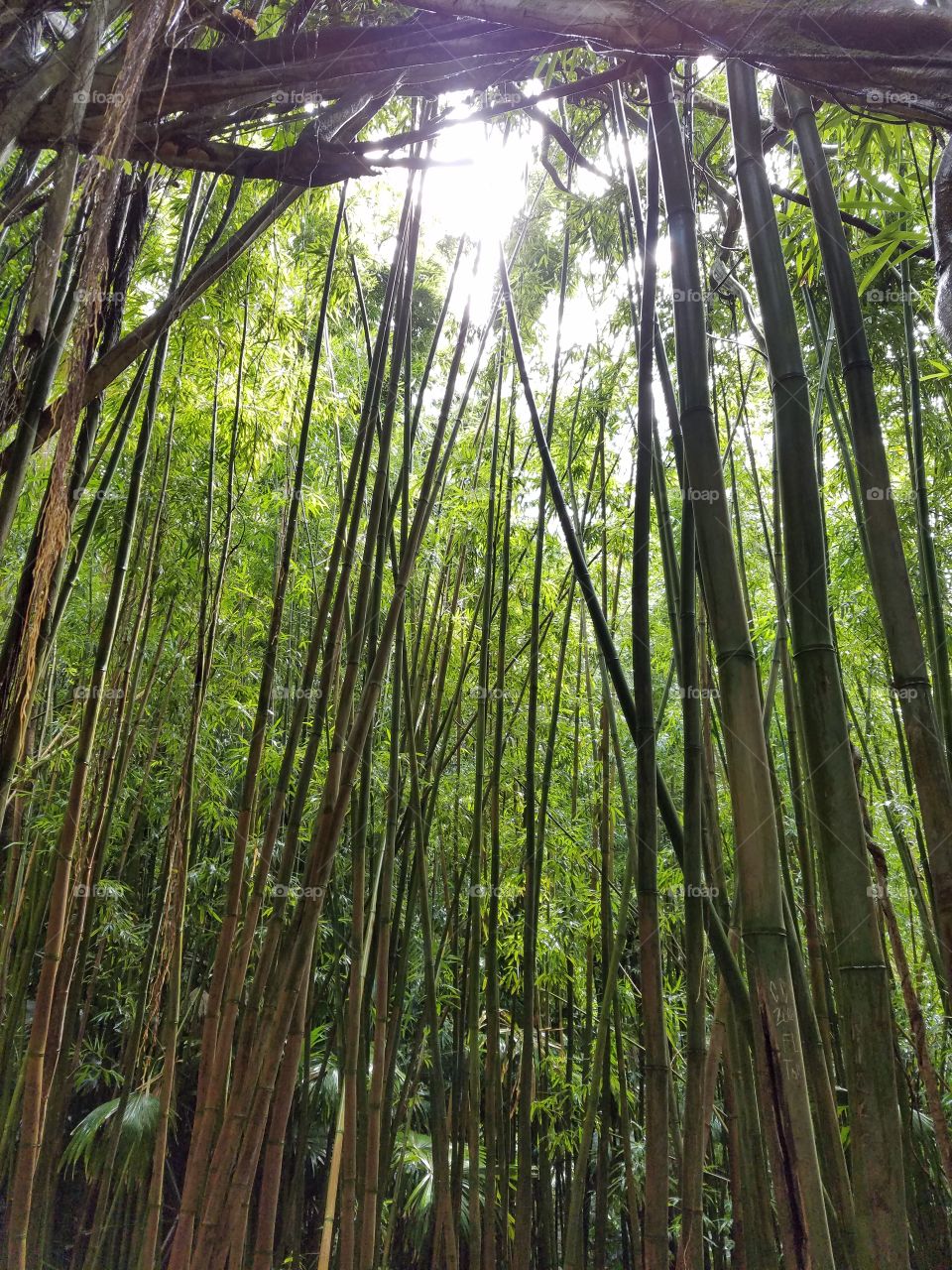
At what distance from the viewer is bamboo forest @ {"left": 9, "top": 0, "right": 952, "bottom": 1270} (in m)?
1.03

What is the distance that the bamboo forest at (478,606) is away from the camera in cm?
103

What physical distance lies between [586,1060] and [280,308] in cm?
297

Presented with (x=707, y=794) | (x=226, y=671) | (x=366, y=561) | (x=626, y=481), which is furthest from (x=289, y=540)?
(x=626, y=481)

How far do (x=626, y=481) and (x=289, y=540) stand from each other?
2.10 meters

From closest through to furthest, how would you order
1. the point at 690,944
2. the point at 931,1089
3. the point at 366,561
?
the point at 690,944, the point at 366,561, the point at 931,1089

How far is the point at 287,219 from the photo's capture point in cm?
279

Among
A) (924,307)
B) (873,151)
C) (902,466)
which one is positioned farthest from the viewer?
(902,466)

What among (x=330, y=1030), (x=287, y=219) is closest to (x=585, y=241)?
(x=287, y=219)

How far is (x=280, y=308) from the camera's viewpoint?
3.15 m

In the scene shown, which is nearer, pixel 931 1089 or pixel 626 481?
pixel 931 1089

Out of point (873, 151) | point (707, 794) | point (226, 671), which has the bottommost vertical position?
point (707, 794)

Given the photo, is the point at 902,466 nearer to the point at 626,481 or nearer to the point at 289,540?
the point at 626,481

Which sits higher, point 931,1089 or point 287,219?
point 287,219

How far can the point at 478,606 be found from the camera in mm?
3588
